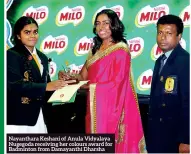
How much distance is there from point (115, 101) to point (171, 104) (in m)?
0.35

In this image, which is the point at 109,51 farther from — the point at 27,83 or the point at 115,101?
the point at 27,83

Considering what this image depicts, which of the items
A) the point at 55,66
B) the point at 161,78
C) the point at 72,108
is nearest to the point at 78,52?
the point at 55,66

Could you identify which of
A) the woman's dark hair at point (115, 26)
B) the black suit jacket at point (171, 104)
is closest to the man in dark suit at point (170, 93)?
the black suit jacket at point (171, 104)

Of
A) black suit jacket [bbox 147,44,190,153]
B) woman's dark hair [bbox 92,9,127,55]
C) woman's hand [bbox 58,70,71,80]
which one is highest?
woman's dark hair [bbox 92,9,127,55]

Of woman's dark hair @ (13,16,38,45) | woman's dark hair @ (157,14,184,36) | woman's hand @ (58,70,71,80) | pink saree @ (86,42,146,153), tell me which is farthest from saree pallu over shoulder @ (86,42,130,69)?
woman's dark hair @ (13,16,38,45)

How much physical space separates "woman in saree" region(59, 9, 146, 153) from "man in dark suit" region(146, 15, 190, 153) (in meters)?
0.12

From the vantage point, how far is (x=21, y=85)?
9.84ft

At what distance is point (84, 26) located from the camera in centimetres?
300

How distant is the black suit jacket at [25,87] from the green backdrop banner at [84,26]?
0.25 ft

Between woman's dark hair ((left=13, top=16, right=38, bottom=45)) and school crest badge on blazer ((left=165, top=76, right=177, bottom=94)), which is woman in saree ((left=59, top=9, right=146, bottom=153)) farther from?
woman's dark hair ((left=13, top=16, right=38, bottom=45))

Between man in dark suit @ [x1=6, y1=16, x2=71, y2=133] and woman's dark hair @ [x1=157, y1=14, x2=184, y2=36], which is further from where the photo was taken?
man in dark suit @ [x1=6, y1=16, x2=71, y2=133]

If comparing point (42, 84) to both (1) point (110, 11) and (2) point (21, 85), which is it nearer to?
(2) point (21, 85)

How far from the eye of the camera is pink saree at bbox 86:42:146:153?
292cm

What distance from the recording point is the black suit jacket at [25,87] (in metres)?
3.00
